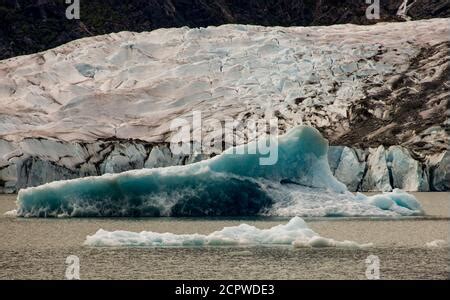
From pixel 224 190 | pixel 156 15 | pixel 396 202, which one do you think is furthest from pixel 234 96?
pixel 156 15

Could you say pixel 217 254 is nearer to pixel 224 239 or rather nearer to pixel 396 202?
pixel 224 239

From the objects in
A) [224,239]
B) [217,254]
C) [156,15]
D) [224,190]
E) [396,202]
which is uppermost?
[156,15]

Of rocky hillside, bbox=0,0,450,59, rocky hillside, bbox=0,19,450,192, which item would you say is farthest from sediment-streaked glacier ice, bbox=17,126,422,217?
rocky hillside, bbox=0,0,450,59

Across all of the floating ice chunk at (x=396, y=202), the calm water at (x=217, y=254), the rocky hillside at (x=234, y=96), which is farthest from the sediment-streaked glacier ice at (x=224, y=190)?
the rocky hillside at (x=234, y=96)

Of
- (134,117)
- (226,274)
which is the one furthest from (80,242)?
(134,117)

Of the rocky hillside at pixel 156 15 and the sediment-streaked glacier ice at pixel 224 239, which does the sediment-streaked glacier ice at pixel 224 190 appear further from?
the rocky hillside at pixel 156 15
